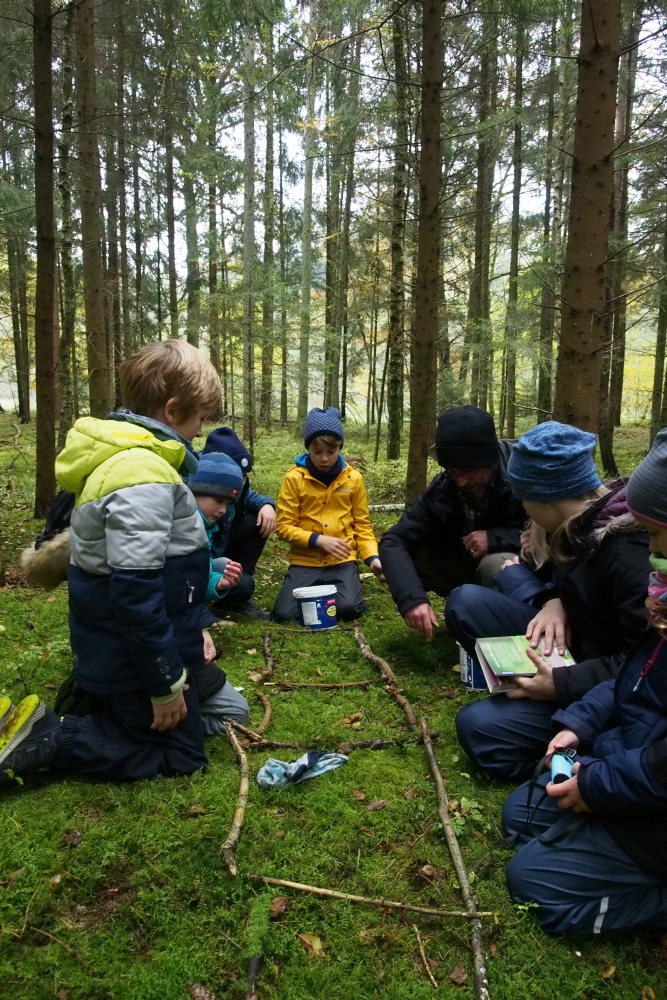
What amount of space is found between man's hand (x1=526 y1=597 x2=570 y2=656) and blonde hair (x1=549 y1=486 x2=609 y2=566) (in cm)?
28

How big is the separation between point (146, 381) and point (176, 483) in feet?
1.84

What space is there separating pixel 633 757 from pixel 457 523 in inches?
92.2

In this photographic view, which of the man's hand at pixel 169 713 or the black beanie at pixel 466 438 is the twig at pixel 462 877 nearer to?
the man's hand at pixel 169 713

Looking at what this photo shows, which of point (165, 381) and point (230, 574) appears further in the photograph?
point (230, 574)

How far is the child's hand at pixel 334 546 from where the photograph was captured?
15.4 feet

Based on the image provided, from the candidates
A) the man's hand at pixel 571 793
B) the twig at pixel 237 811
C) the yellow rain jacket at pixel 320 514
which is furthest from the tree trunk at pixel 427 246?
the man's hand at pixel 571 793

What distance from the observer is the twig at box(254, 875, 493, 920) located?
6.44ft

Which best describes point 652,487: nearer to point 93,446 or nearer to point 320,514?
point 93,446

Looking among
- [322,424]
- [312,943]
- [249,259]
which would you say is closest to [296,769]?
[312,943]

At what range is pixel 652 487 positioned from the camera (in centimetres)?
170

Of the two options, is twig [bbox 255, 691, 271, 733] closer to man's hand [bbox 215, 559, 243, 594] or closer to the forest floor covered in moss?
the forest floor covered in moss

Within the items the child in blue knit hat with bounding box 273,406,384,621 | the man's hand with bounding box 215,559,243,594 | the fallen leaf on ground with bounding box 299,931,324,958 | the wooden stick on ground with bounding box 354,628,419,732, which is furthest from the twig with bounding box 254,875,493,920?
the child in blue knit hat with bounding box 273,406,384,621

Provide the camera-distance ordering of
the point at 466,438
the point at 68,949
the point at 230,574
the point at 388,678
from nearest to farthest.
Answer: the point at 68,949, the point at 466,438, the point at 388,678, the point at 230,574

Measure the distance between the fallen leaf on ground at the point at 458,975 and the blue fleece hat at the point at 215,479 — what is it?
2866mm
